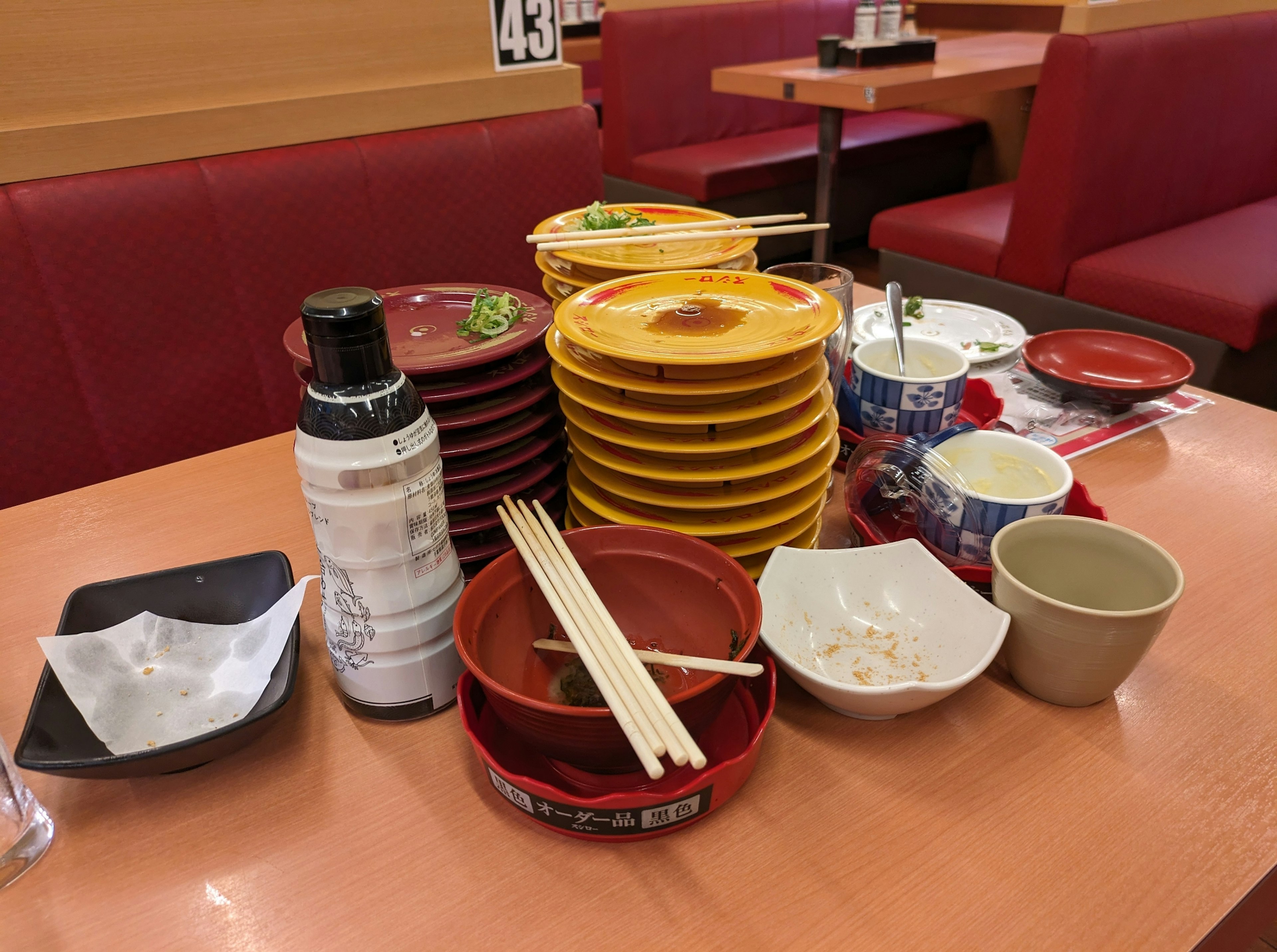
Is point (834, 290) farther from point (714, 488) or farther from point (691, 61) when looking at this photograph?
point (691, 61)

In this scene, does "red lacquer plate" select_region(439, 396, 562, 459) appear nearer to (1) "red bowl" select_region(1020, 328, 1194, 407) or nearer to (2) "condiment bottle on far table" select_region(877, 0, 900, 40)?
(1) "red bowl" select_region(1020, 328, 1194, 407)

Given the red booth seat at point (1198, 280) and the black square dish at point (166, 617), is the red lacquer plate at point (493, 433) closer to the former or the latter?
the black square dish at point (166, 617)

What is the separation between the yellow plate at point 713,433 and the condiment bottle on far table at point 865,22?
2666mm

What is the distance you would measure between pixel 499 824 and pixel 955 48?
3.57 metres

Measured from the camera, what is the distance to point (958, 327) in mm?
1343

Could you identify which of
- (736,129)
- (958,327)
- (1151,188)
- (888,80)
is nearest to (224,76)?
(958,327)

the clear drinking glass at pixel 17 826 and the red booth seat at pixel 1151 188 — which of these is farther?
the red booth seat at pixel 1151 188

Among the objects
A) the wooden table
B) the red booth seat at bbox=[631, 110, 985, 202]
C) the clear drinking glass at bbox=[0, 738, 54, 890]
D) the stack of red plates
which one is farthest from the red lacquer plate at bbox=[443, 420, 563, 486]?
the red booth seat at bbox=[631, 110, 985, 202]

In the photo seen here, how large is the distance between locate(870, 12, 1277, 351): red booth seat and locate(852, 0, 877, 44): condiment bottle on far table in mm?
849

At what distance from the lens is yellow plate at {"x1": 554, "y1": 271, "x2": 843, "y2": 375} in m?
0.67

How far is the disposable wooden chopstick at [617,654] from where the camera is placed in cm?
48

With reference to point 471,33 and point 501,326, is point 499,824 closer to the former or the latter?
point 501,326

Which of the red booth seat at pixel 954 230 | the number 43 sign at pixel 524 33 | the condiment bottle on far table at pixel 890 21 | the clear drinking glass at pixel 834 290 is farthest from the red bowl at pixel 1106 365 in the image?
the condiment bottle on far table at pixel 890 21

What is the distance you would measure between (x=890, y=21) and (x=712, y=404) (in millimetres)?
2962
